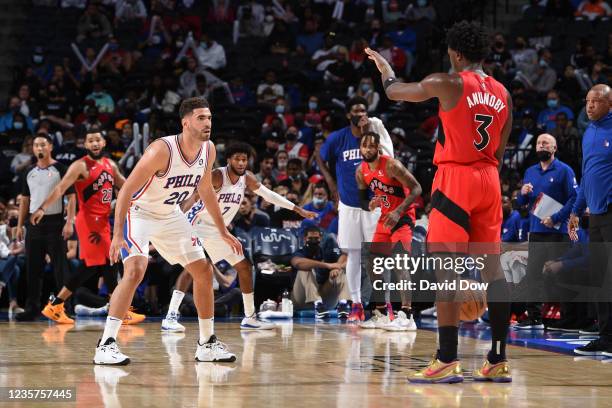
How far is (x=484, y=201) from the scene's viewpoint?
5.77 meters

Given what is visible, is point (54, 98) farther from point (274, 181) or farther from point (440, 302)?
point (440, 302)

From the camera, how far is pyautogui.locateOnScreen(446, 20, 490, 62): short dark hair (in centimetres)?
580

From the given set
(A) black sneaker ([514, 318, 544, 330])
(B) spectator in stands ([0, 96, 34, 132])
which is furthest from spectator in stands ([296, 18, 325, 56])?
(A) black sneaker ([514, 318, 544, 330])

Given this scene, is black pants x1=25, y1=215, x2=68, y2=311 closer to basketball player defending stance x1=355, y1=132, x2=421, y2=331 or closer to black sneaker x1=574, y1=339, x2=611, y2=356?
basketball player defending stance x1=355, y1=132, x2=421, y2=331

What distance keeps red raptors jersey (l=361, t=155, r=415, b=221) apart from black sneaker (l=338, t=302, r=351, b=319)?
76.8 inches

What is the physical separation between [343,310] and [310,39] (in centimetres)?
846

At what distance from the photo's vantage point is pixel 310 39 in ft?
60.6

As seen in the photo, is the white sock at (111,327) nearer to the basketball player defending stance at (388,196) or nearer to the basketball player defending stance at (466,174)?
the basketball player defending stance at (466,174)

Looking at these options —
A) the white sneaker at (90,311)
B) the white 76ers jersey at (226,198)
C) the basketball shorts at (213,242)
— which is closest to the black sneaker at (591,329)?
the basketball shorts at (213,242)

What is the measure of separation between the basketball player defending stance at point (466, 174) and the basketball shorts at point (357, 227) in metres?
4.12

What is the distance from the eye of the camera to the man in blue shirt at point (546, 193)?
31.9 ft

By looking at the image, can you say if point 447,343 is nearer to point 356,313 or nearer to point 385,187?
point 385,187

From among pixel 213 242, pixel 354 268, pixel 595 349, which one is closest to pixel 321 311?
pixel 354 268

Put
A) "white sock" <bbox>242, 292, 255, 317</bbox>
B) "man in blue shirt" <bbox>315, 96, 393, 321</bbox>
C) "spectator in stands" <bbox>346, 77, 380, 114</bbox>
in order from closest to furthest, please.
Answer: "white sock" <bbox>242, 292, 255, 317</bbox> < "man in blue shirt" <bbox>315, 96, 393, 321</bbox> < "spectator in stands" <bbox>346, 77, 380, 114</bbox>
